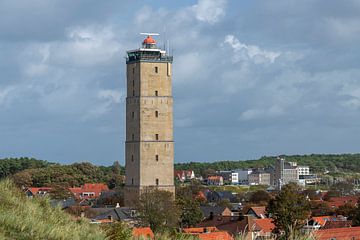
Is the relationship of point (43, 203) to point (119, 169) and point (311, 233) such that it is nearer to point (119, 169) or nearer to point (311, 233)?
point (311, 233)

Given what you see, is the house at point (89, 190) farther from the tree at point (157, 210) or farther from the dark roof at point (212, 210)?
the tree at point (157, 210)

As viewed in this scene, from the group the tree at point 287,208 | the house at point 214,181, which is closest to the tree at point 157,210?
the tree at point 287,208

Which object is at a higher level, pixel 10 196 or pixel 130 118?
pixel 130 118

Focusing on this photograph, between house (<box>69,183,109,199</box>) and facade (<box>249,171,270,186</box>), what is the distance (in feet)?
300

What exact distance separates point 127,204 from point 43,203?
51394mm

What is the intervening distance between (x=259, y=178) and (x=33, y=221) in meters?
184

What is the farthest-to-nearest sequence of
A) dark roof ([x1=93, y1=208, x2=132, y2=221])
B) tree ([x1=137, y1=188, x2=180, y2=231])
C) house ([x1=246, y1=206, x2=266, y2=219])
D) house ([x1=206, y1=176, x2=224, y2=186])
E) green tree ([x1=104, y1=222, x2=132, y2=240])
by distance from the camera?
house ([x1=206, y1=176, x2=224, y2=186]) < house ([x1=246, y1=206, x2=266, y2=219]) < dark roof ([x1=93, y1=208, x2=132, y2=221]) < tree ([x1=137, y1=188, x2=180, y2=231]) < green tree ([x1=104, y1=222, x2=132, y2=240])

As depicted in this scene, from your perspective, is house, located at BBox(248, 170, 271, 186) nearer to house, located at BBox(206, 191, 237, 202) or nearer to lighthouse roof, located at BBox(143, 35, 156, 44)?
house, located at BBox(206, 191, 237, 202)

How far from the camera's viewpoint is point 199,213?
58562 mm

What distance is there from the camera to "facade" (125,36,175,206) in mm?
63938

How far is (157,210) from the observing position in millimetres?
49750

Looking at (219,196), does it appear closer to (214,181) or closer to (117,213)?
(117,213)

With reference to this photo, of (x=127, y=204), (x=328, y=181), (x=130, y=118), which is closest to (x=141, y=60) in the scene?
(x=130, y=118)

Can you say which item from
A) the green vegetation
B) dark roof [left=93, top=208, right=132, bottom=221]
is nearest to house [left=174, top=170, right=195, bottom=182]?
dark roof [left=93, top=208, right=132, bottom=221]
